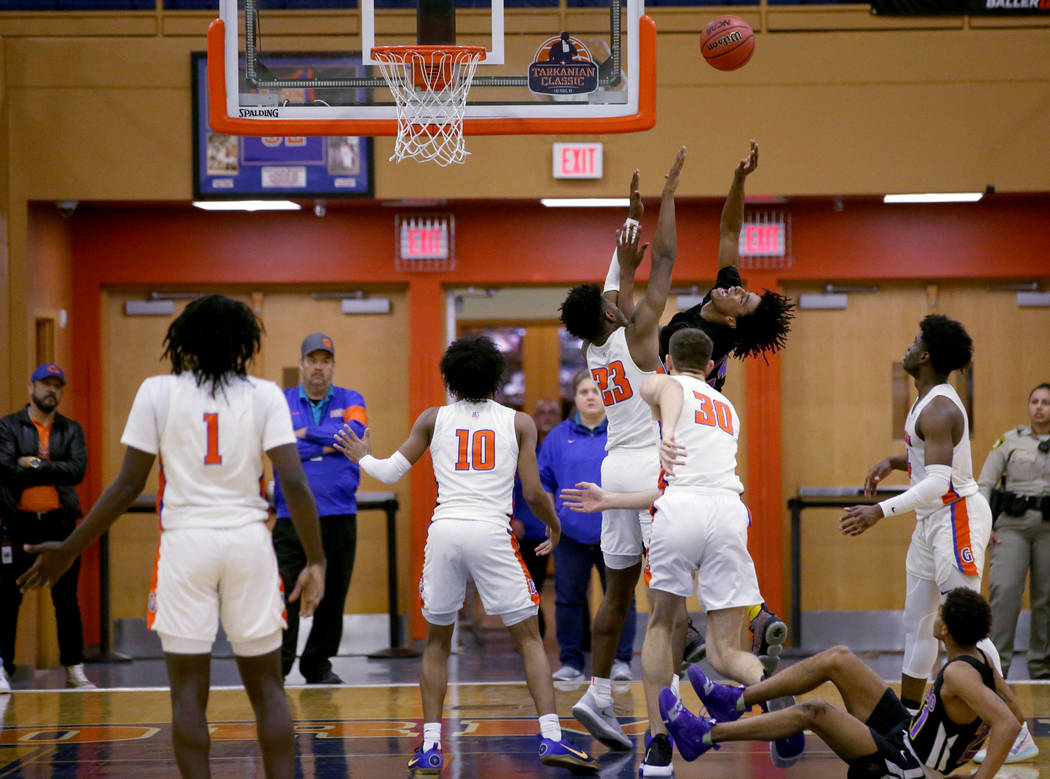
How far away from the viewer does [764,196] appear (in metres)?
9.12

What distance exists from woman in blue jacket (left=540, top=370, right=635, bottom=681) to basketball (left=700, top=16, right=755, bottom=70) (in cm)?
212

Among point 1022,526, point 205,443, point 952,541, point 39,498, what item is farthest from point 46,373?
point 1022,526

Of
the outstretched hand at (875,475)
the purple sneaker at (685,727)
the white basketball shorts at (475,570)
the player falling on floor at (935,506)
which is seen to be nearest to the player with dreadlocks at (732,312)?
the player falling on floor at (935,506)

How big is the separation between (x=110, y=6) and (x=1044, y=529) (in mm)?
7828

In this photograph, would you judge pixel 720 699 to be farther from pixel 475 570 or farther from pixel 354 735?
pixel 354 735

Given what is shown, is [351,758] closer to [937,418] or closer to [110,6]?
[937,418]

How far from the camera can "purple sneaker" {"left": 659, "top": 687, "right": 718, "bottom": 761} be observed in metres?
4.78

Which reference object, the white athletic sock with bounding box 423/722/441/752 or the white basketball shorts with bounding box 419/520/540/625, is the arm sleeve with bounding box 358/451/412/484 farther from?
the white athletic sock with bounding box 423/722/441/752

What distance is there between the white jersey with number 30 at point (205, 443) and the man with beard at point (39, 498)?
13.5 feet

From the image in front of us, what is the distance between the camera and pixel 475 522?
533 centimetres

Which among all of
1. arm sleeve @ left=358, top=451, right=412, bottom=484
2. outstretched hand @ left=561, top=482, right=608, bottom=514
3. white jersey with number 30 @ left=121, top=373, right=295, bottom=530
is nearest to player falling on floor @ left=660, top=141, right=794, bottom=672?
outstretched hand @ left=561, top=482, right=608, bottom=514

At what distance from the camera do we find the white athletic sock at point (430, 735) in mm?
5266

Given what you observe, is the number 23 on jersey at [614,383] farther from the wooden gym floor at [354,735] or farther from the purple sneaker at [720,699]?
the wooden gym floor at [354,735]

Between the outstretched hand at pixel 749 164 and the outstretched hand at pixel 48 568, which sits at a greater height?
the outstretched hand at pixel 749 164
